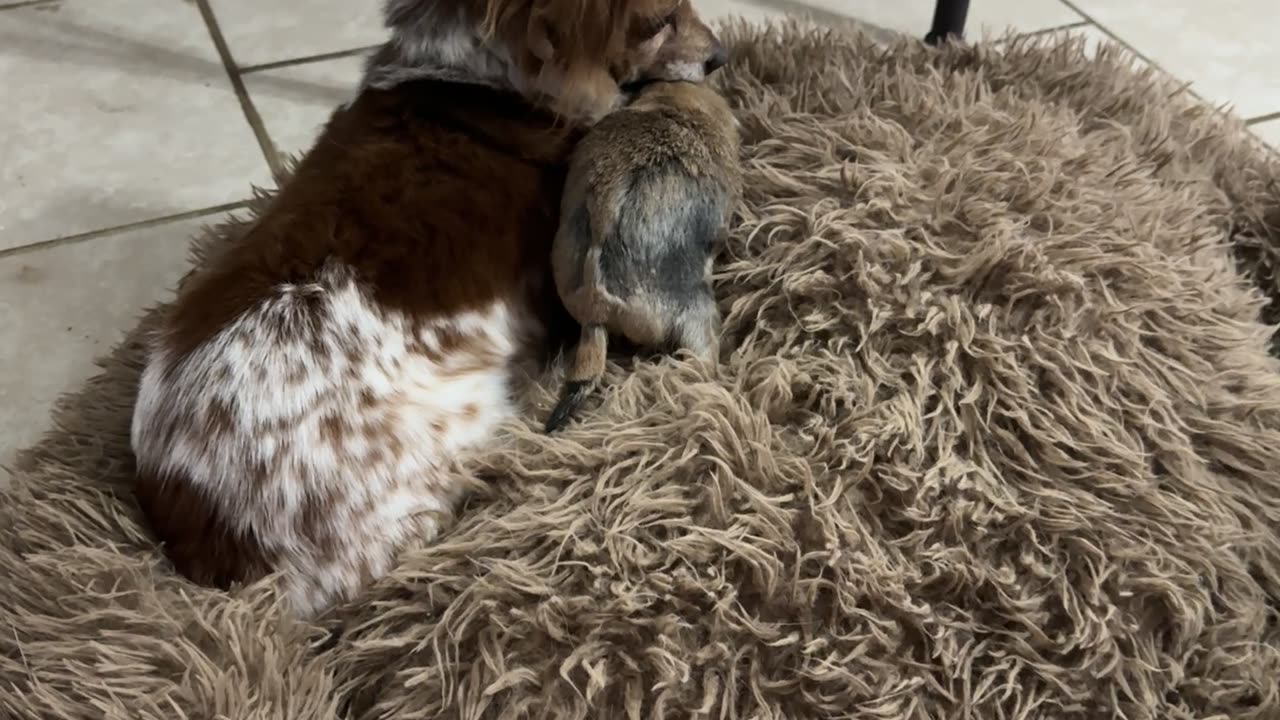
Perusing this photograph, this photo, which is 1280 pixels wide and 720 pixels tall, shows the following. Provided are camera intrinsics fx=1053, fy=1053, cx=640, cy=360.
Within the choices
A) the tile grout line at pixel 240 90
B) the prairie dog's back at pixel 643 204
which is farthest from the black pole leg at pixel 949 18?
the tile grout line at pixel 240 90

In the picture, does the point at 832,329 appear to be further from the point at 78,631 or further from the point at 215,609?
the point at 78,631

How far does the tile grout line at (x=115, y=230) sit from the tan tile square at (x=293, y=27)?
0.50 meters

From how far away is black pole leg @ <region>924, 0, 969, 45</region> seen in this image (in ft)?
6.54

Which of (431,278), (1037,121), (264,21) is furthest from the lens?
(264,21)

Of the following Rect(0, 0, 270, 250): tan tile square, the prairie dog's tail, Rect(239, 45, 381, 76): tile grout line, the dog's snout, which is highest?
the dog's snout

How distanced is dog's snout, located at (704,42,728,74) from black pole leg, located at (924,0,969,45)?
0.76m

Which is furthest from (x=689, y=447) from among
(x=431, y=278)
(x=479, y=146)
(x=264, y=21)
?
(x=264, y=21)

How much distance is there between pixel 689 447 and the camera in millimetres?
1032

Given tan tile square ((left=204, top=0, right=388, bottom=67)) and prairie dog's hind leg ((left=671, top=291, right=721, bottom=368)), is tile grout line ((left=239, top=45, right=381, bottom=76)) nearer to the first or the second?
tan tile square ((left=204, top=0, right=388, bottom=67))

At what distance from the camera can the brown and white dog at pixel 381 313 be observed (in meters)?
0.99

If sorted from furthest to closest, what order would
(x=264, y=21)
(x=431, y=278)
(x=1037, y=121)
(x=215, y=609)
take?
(x=264, y=21) → (x=1037, y=121) → (x=431, y=278) → (x=215, y=609)

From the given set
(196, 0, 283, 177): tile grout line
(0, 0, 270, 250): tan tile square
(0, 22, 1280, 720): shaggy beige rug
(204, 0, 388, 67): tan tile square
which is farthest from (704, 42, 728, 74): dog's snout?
(204, 0, 388, 67): tan tile square

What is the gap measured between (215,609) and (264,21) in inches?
65.4

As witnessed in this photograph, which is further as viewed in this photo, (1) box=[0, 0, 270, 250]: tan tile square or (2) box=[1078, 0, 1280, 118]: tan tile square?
(2) box=[1078, 0, 1280, 118]: tan tile square
